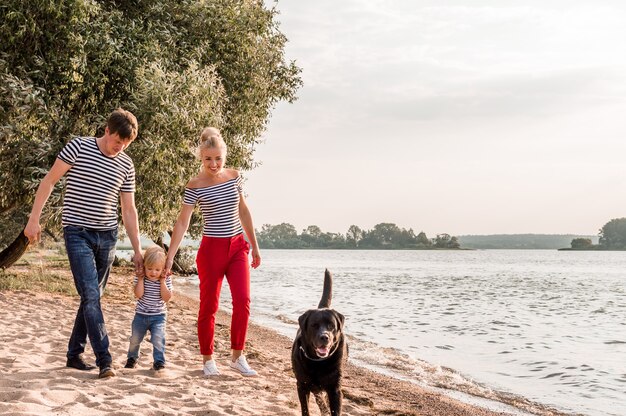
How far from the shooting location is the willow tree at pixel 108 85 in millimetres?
11266

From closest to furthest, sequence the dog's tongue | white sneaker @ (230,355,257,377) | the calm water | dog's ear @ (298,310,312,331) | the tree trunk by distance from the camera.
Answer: the dog's tongue → dog's ear @ (298,310,312,331) → white sneaker @ (230,355,257,377) → the calm water → the tree trunk

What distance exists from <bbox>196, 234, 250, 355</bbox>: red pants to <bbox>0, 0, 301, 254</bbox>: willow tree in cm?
594

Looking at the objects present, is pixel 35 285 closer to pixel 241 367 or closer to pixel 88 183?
pixel 241 367

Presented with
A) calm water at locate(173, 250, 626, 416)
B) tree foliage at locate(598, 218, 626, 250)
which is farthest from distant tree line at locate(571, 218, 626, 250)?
calm water at locate(173, 250, 626, 416)

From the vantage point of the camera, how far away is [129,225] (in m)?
5.90

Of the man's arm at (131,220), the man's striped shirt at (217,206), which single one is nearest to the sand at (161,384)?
the man's arm at (131,220)

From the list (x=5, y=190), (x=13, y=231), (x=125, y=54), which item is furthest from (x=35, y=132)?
(x=13, y=231)

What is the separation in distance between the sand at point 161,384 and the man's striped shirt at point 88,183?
5.00 ft

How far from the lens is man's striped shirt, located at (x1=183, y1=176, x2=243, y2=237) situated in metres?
6.14

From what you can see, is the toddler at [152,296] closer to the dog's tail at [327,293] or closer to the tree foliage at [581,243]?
the dog's tail at [327,293]

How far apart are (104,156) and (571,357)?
11717 millimetres

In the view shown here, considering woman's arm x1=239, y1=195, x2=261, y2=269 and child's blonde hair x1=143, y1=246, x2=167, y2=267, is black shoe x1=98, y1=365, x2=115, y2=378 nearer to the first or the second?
child's blonde hair x1=143, y1=246, x2=167, y2=267

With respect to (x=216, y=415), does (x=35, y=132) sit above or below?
above

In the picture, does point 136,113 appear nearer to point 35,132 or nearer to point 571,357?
point 35,132
